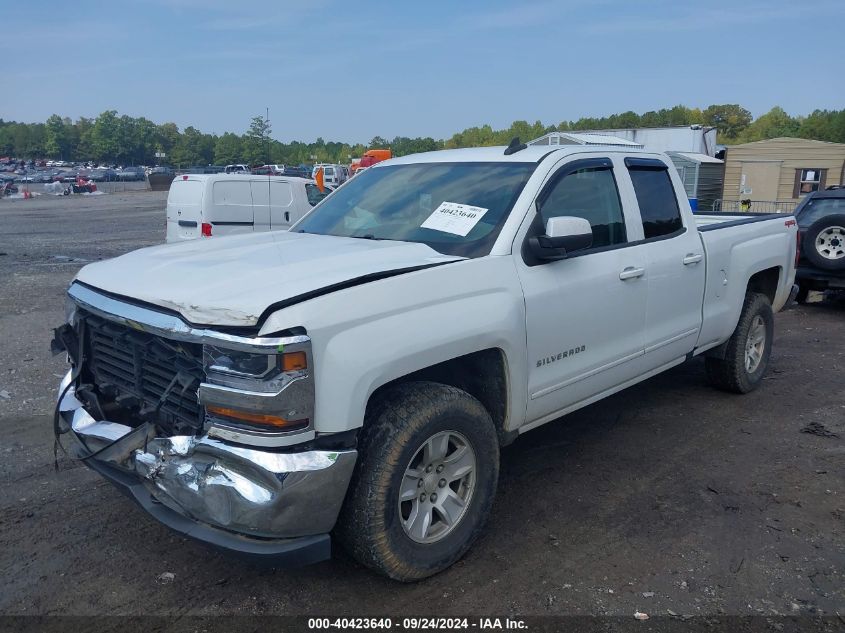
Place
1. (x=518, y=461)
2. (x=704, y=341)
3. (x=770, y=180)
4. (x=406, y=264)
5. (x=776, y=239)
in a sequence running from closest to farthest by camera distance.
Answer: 1. (x=406, y=264)
2. (x=518, y=461)
3. (x=704, y=341)
4. (x=776, y=239)
5. (x=770, y=180)

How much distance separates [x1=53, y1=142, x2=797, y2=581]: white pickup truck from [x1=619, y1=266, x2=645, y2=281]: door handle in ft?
0.04

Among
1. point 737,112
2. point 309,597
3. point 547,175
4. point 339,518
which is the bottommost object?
point 309,597

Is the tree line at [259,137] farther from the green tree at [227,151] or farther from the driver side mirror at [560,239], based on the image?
the driver side mirror at [560,239]

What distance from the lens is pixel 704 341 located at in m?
5.16

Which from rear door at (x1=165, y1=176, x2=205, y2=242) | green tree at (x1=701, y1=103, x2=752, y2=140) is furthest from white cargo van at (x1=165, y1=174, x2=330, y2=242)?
green tree at (x1=701, y1=103, x2=752, y2=140)

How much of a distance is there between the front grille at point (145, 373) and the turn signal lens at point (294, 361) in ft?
1.36

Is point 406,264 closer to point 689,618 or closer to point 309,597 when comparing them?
point 309,597

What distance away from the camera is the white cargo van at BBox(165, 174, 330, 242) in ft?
39.4

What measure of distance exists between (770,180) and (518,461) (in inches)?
1159

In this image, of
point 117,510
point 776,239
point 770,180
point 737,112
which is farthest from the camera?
point 737,112

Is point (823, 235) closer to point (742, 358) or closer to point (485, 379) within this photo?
point (742, 358)

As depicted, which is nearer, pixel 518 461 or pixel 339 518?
pixel 339 518

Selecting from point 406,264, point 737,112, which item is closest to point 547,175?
point 406,264

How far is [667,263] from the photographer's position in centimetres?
456
